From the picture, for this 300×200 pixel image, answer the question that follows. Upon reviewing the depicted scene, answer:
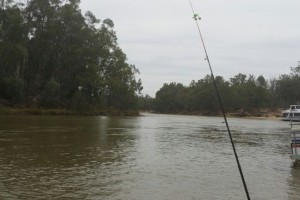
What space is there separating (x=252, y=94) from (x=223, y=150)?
11814 centimetres

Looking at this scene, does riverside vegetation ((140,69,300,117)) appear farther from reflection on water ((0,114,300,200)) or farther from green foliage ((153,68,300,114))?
reflection on water ((0,114,300,200))

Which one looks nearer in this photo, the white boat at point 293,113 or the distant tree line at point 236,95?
the white boat at point 293,113

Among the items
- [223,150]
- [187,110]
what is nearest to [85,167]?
[223,150]

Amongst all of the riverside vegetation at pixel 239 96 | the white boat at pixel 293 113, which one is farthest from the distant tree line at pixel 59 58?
the riverside vegetation at pixel 239 96

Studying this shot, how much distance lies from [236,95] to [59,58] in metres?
72.2

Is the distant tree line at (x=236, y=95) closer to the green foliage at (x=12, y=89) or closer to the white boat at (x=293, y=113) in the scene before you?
the white boat at (x=293, y=113)

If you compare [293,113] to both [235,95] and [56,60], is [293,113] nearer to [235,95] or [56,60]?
[56,60]

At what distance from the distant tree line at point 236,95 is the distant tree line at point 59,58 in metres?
51.1

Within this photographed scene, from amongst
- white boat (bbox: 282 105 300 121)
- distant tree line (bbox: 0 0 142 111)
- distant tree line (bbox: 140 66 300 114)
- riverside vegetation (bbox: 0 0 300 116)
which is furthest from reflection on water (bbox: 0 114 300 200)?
distant tree line (bbox: 140 66 300 114)

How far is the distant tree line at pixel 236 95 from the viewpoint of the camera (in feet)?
426

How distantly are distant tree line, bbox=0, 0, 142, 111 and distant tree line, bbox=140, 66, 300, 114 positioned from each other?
51.1 metres

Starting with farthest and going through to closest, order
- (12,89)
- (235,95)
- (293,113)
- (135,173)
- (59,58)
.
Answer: (235,95) → (59,58) → (12,89) → (293,113) → (135,173)

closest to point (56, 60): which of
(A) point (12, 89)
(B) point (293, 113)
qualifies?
(A) point (12, 89)

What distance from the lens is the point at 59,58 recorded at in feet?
276
